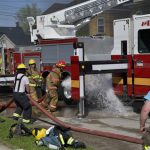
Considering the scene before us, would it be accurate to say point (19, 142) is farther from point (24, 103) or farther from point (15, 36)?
point (15, 36)

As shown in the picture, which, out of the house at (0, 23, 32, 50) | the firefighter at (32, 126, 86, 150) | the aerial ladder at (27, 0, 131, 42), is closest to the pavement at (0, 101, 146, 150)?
the firefighter at (32, 126, 86, 150)

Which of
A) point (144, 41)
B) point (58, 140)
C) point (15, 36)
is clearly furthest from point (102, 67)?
point (15, 36)

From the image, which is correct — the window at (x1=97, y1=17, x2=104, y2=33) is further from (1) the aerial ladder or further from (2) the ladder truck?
(1) the aerial ladder

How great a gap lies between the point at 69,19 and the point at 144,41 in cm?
545

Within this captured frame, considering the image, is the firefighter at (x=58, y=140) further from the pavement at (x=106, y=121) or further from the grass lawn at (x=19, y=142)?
the pavement at (x=106, y=121)

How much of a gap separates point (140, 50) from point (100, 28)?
107 ft

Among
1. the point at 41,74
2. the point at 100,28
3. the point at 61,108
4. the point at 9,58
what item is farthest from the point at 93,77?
the point at 100,28

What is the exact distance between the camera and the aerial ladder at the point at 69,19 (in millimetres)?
15891

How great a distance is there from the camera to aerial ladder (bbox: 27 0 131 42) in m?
15.9

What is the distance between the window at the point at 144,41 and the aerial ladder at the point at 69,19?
4899 mm

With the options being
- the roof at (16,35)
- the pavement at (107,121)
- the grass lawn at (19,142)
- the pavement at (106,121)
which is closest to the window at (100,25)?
the roof at (16,35)

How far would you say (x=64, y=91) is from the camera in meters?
14.2

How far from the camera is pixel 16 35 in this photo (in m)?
60.1

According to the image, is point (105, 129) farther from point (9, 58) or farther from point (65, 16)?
point (9, 58)
